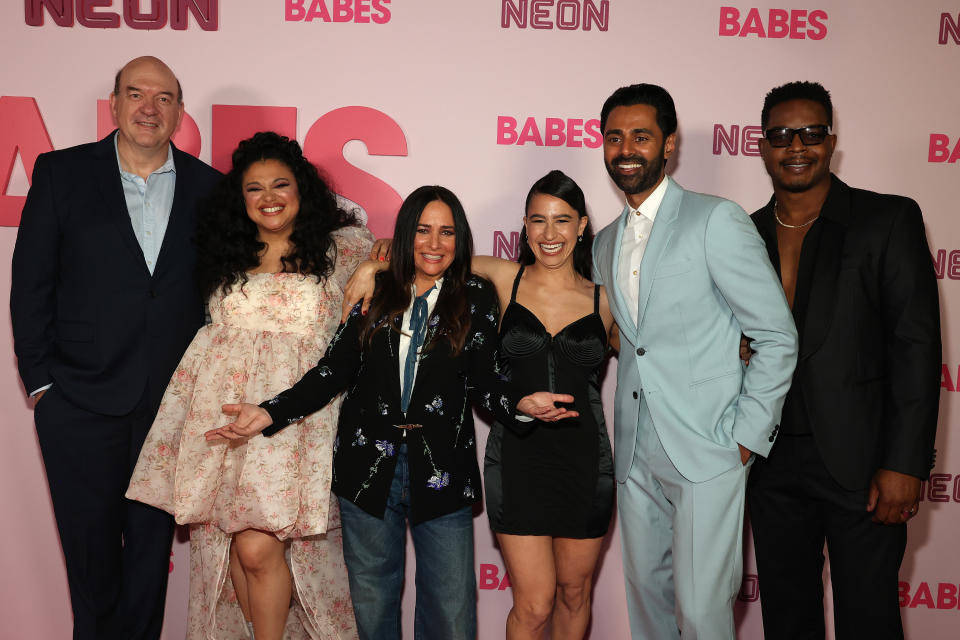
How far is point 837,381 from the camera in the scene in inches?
95.0

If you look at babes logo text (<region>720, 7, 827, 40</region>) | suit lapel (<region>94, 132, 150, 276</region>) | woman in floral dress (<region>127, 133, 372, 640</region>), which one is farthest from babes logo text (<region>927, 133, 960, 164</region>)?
suit lapel (<region>94, 132, 150, 276</region>)

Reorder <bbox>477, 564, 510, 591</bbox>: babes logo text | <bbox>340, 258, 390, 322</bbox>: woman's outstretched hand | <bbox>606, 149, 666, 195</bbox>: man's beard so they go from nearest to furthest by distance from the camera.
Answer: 1. <bbox>606, 149, 666, 195</bbox>: man's beard
2. <bbox>340, 258, 390, 322</bbox>: woman's outstretched hand
3. <bbox>477, 564, 510, 591</bbox>: babes logo text

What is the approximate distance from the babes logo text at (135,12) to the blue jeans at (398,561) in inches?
87.4

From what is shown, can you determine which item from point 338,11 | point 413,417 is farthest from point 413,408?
point 338,11

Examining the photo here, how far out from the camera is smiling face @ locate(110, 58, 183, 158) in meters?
2.84

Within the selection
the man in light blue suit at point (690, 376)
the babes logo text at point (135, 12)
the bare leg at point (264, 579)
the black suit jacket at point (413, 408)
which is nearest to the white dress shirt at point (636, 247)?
the man in light blue suit at point (690, 376)

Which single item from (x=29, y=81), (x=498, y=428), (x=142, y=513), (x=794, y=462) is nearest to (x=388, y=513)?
(x=498, y=428)

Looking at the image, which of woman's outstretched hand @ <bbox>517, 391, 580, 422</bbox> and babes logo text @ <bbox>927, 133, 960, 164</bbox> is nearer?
woman's outstretched hand @ <bbox>517, 391, 580, 422</bbox>

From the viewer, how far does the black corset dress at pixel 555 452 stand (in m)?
2.61

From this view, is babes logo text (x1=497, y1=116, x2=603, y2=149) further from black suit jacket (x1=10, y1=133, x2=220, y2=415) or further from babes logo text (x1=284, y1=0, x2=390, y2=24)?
black suit jacket (x1=10, y1=133, x2=220, y2=415)

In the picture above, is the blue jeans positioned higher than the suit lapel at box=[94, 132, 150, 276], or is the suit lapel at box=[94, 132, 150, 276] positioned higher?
the suit lapel at box=[94, 132, 150, 276]

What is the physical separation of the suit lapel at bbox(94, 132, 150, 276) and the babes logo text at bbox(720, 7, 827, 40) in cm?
265

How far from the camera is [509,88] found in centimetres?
329

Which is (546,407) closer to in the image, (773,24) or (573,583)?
(573,583)
